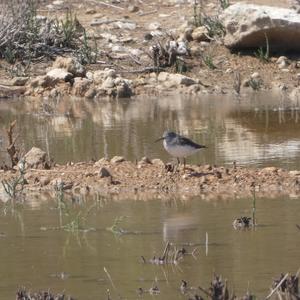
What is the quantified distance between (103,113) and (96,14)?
21.7 ft

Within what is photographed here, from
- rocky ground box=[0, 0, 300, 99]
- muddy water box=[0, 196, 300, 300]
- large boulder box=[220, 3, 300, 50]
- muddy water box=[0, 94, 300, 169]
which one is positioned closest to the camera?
muddy water box=[0, 196, 300, 300]

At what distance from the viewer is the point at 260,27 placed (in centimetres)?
1975

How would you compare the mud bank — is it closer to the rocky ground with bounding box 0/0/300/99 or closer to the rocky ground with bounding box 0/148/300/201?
the rocky ground with bounding box 0/148/300/201

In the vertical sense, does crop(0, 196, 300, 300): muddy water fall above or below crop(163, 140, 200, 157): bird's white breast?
below

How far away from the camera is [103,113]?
16.5 meters

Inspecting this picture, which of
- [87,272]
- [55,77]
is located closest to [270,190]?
[87,272]

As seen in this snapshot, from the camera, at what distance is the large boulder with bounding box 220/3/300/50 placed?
775 inches

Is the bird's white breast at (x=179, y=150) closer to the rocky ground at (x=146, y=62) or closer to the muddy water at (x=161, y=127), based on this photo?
the muddy water at (x=161, y=127)

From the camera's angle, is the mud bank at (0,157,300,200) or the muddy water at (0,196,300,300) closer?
the muddy water at (0,196,300,300)

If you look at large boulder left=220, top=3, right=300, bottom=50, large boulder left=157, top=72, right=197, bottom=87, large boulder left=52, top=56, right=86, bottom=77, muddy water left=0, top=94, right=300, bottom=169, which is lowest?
muddy water left=0, top=94, right=300, bottom=169

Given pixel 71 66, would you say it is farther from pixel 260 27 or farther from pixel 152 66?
pixel 260 27

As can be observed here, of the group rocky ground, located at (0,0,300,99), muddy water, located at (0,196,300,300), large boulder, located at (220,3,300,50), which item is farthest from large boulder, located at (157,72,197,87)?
muddy water, located at (0,196,300,300)

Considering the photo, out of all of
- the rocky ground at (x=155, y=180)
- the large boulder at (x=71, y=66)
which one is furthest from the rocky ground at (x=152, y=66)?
the rocky ground at (x=155, y=180)

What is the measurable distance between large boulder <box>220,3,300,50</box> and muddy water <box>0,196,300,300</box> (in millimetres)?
10331
